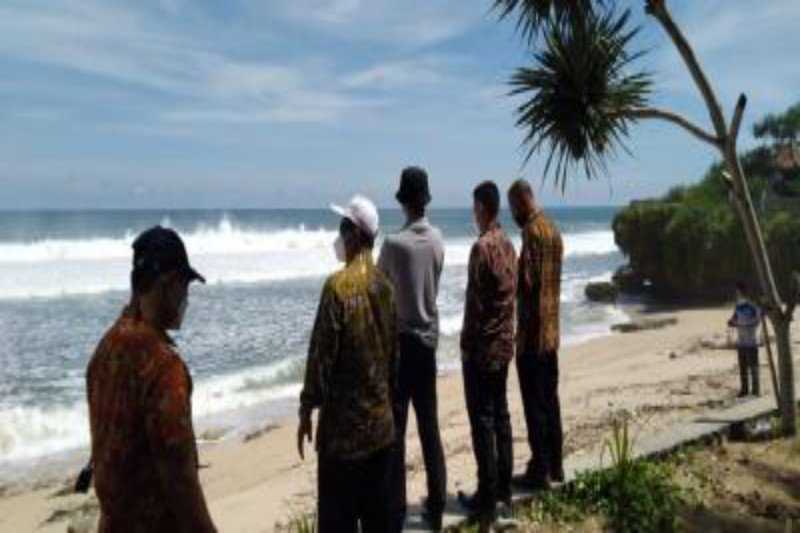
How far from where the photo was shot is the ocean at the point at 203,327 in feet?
Answer: 36.7

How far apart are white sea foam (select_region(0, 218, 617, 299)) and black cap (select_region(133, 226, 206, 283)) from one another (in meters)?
25.8

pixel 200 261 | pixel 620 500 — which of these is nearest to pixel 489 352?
pixel 620 500

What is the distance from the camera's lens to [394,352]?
3.89m

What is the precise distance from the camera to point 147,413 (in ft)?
8.14

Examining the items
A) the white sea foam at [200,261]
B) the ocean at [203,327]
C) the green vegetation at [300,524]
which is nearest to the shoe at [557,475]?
the green vegetation at [300,524]

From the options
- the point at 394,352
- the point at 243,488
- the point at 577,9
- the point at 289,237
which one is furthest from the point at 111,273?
the point at 394,352

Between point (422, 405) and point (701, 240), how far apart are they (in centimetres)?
1784

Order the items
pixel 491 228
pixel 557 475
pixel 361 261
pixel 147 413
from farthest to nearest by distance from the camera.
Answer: pixel 557 475, pixel 491 228, pixel 361 261, pixel 147 413

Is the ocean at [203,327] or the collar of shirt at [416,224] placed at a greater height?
the collar of shirt at [416,224]

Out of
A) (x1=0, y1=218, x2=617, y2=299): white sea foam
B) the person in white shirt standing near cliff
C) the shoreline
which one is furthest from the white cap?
(x1=0, y1=218, x2=617, y2=299): white sea foam

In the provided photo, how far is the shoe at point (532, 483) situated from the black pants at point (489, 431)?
0.33m

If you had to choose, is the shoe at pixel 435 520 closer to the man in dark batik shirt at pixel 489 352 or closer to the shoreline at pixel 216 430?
the man in dark batik shirt at pixel 489 352

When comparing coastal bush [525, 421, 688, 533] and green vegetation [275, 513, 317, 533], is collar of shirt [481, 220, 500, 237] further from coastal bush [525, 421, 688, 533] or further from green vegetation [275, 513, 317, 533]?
green vegetation [275, 513, 317, 533]

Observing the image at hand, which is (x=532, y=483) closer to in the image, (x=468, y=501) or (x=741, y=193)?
(x=468, y=501)
